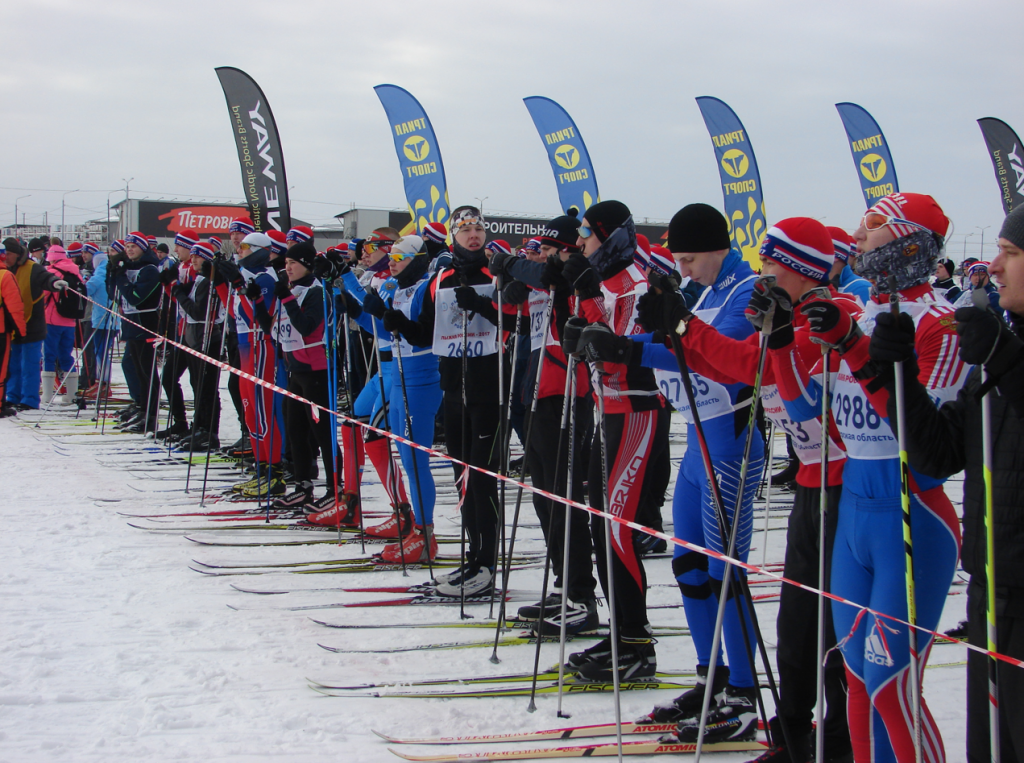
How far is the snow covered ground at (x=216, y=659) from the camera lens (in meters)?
2.84

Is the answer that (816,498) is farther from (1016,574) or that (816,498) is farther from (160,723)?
(160,723)

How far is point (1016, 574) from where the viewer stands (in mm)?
1733

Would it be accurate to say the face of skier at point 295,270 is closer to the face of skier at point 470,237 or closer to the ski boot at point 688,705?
the face of skier at point 470,237

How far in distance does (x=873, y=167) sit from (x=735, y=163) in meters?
2.26

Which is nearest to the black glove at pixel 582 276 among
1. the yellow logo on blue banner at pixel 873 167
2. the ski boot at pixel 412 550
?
the ski boot at pixel 412 550

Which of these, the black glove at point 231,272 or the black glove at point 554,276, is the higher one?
the black glove at point 231,272

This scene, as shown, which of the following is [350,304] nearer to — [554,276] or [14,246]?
[554,276]

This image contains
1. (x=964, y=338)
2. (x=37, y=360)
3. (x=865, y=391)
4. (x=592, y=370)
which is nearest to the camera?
(x=964, y=338)

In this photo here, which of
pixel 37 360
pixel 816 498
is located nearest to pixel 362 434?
pixel 816 498

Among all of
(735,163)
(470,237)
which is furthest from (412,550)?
(735,163)

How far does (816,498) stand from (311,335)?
4513 millimetres

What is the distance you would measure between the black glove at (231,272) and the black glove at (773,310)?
5.53m

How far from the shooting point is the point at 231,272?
22.5ft

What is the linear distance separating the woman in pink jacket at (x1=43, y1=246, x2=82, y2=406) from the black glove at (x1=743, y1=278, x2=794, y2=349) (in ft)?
36.5
